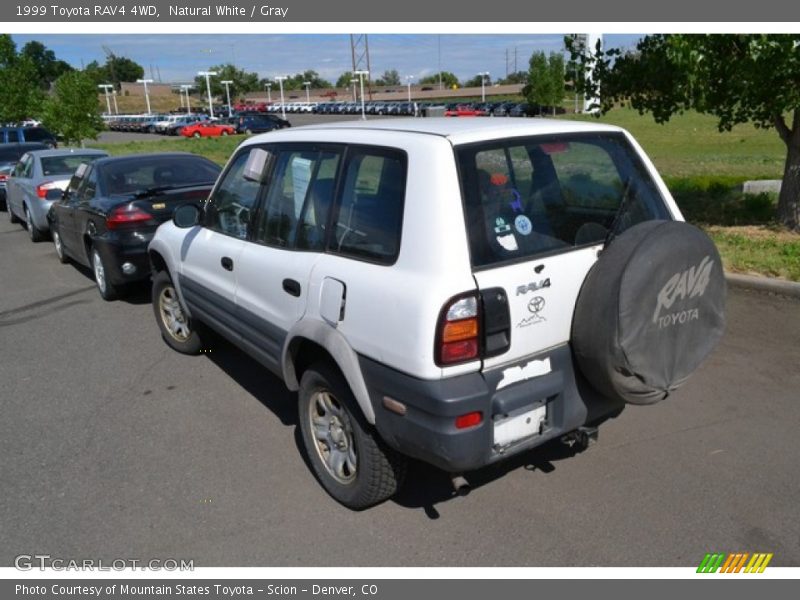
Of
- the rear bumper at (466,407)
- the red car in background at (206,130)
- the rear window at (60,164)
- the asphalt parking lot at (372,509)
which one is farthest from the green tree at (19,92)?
the rear bumper at (466,407)

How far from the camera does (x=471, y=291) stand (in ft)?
8.95

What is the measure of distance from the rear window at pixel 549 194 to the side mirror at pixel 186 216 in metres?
2.52

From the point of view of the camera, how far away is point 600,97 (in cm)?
921

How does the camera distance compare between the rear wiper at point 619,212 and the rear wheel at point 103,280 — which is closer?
the rear wiper at point 619,212

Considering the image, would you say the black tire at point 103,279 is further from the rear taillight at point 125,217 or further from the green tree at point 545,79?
the green tree at point 545,79

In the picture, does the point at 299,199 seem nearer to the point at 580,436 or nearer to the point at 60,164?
the point at 580,436

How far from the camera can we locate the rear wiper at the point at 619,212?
3271 millimetres

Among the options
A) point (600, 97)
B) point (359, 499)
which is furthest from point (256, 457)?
point (600, 97)

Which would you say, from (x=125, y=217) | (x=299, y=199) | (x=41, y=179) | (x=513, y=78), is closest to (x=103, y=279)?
(x=125, y=217)

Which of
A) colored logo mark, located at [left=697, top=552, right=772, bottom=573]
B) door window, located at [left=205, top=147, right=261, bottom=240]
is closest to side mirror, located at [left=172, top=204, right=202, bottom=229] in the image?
door window, located at [left=205, top=147, right=261, bottom=240]

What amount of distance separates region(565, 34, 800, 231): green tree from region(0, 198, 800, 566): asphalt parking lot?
3.14 meters

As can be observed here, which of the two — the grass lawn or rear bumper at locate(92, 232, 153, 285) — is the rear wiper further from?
rear bumper at locate(92, 232, 153, 285)

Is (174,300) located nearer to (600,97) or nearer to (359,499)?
(359,499)

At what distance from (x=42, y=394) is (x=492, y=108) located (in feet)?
179
